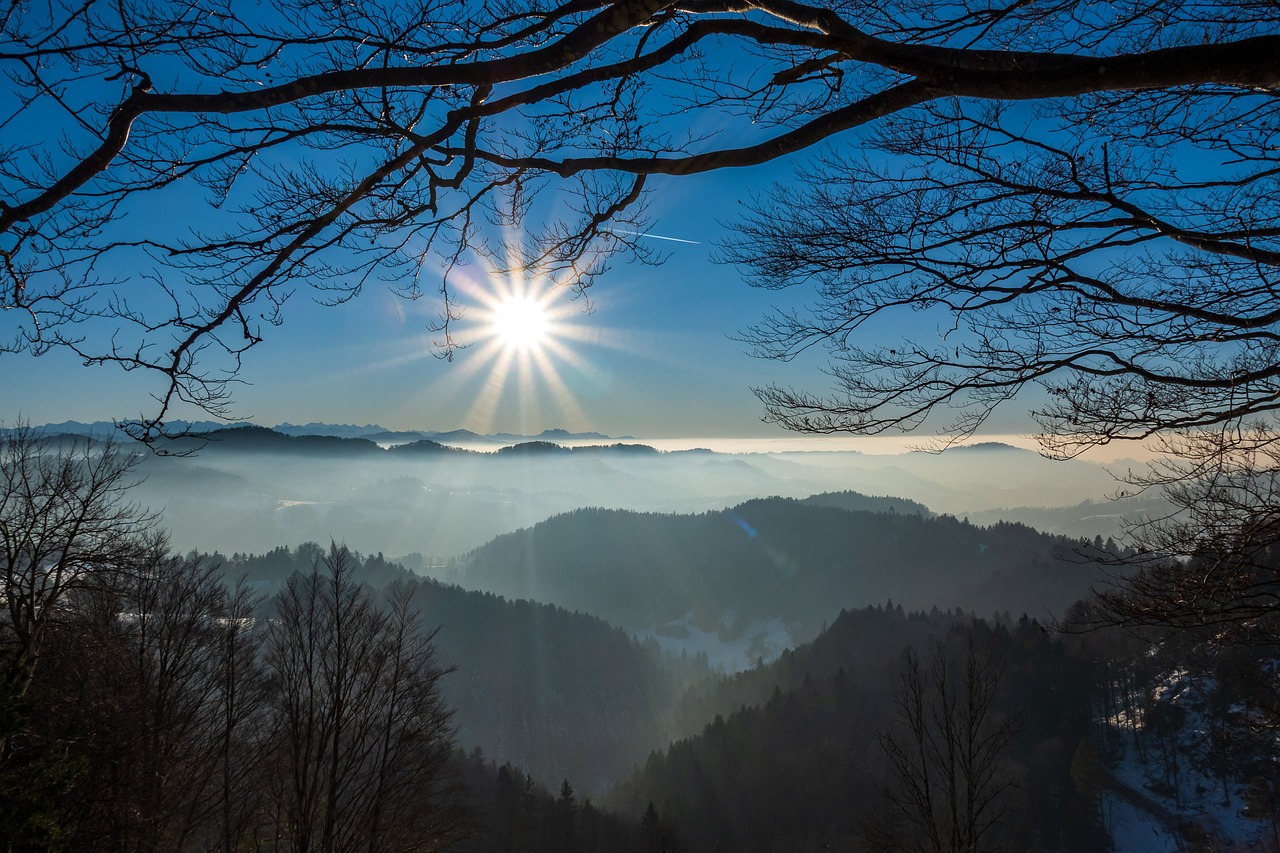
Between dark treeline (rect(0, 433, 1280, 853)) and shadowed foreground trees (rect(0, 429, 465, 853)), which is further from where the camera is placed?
dark treeline (rect(0, 433, 1280, 853))

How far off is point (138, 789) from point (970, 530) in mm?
155555

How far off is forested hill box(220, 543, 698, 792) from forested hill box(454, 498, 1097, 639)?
138 ft

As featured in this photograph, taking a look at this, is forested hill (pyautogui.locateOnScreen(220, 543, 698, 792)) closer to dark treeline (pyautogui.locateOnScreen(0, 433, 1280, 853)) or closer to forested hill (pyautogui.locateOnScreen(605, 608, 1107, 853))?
dark treeline (pyautogui.locateOnScreen(0, 433, 1280, 853))

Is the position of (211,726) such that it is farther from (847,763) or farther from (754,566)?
(754,566)

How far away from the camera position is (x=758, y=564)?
15375 cm

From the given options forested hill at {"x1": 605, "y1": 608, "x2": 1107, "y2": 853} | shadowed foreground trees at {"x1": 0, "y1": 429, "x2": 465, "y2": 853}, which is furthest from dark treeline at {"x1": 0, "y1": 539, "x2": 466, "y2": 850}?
forested hill at {"x1": 605, "y1": 608, "x2": 1107, "y2": 853}

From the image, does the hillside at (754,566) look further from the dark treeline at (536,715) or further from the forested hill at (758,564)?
the dark treeline at (536,715)

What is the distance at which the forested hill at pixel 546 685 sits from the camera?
88.3 m

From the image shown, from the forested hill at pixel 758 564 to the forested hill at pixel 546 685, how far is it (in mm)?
42194

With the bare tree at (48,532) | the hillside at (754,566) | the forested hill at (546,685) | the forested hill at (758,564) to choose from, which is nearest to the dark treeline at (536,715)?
the bare tree at (48,532)

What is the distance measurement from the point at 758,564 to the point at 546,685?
7390 cm

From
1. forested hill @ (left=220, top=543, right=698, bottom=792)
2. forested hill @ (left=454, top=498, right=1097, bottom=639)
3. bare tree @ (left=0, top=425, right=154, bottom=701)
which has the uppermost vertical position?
bare tree @ (left=0, top=425, right=154, bottom=701)

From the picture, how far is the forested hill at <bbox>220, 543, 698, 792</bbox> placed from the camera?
88312 mm

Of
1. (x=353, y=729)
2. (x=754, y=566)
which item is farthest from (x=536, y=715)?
(x=353, y=729)
